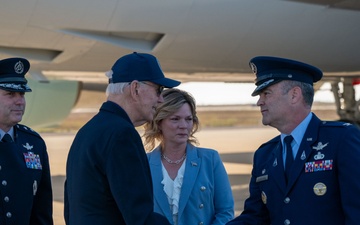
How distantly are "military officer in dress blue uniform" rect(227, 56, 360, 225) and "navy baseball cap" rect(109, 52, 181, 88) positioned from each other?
0.52 meters

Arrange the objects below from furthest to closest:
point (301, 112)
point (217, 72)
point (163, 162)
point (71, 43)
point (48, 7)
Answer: point (217, 72), point (71, 43), point (48, 7), point (163, 162), point (301, 112)

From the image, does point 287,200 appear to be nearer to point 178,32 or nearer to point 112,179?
point 112,179

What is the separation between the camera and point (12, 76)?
3939 millimetres

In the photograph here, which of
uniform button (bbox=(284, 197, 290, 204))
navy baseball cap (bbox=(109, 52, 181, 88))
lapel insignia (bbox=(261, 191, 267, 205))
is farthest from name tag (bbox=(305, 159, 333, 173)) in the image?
navy baseball cap (bbox=(109, 52, 181, 88))

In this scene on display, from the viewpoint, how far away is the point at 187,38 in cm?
963

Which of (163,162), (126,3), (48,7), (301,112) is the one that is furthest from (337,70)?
(301,112)

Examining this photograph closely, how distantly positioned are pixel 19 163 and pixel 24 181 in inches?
3.8

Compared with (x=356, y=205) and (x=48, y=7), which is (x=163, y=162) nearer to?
(x=356, y=205)

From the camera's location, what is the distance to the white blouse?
4055 mm

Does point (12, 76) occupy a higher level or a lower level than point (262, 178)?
higher

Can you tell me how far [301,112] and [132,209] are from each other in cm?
93

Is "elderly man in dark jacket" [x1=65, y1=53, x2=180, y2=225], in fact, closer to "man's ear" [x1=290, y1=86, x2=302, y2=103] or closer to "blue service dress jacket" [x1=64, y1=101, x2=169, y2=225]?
"blue service dress jacket" [x1=64, y1=101, x2=169, y2=225]

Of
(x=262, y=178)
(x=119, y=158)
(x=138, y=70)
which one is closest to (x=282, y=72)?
(x=262, y=178)

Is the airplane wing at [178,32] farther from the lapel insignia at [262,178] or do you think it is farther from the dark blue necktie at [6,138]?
the lapel insignia at [262,178]
